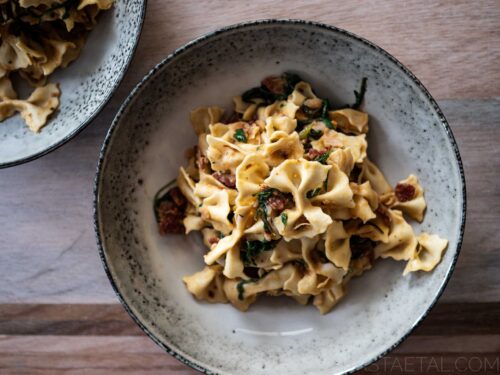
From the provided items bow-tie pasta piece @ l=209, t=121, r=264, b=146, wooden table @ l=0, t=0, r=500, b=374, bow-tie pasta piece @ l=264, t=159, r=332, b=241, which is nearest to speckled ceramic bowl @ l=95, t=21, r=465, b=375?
bow-tie pasta piece @ l=209, t=121, r=264, b=146

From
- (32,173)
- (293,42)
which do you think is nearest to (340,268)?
(293,42)

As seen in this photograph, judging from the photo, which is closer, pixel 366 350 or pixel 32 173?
pixel 366 350

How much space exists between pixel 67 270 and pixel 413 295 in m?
1.31

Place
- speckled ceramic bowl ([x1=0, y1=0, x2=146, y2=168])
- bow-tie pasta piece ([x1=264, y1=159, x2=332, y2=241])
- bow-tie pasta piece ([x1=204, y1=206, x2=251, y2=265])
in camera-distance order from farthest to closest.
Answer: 1. speckled ceramic bowl ([x1=0, y1=0, x2=146, y2=168])
2. bow-tie pasta piece ([x1=204, y1=206, x2=251, y2=265])
3. bow-tie pasta piece ([x1=264, y1=159, x2=332, y2=241])

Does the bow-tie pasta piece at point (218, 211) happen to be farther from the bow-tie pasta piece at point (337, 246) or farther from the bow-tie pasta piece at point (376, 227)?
the bow-tie pasta piece at point (376, 227)

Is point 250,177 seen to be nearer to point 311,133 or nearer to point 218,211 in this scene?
point 218,211

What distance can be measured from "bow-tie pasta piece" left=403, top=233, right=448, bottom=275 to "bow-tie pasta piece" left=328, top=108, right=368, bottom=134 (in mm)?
431

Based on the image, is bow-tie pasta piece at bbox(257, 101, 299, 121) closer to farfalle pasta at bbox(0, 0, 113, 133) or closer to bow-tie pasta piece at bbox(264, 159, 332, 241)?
bow-tie pasta piece at bbox(264, 159, 332, 241)

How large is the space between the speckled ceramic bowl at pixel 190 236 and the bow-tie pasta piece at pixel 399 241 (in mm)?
60

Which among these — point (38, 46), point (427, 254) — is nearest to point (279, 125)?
point (427, 254)

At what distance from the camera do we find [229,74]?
221cm

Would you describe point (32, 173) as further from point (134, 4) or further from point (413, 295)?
point (413, 295)

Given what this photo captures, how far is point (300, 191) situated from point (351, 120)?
0.36m

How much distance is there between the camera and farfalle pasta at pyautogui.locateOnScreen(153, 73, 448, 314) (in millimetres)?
2020
